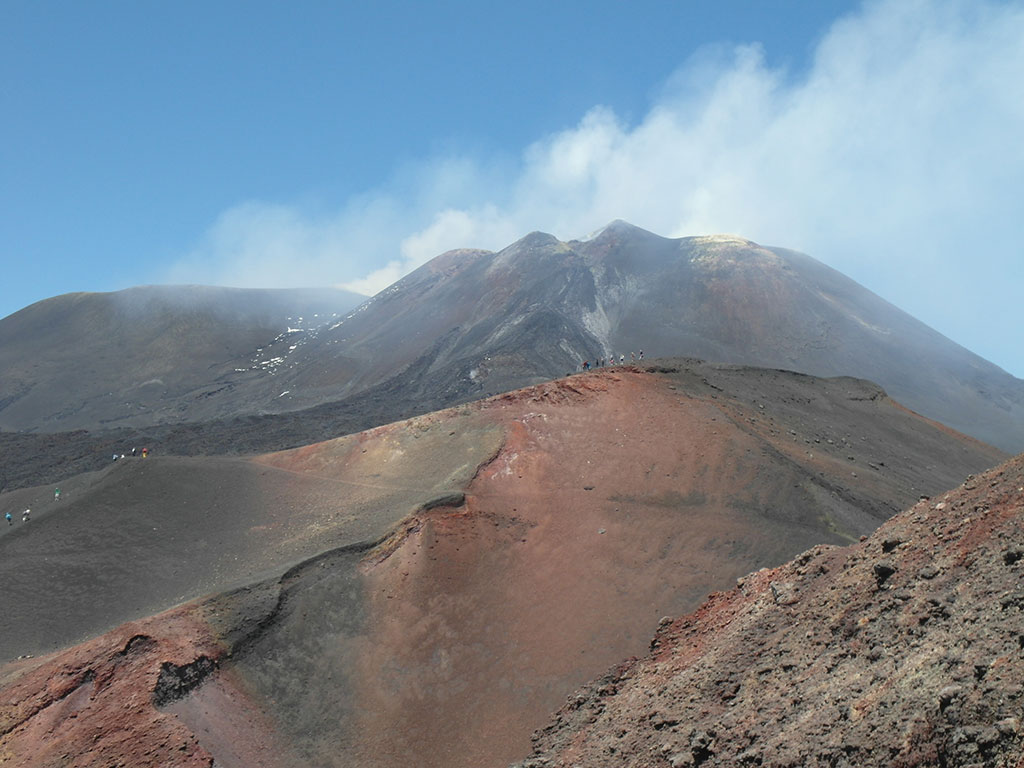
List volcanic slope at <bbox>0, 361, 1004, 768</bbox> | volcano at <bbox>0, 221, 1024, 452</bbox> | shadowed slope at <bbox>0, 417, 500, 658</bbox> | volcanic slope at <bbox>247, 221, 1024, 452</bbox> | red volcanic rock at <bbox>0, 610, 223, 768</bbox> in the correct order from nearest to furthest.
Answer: red volcanic rock at <bbox>0, 610, 223, 768</bbox> < volcanic slope at <bbox>0, 361, 1004, 768</bbox> < shadowed slope at <bbox>0, 417, 500, 658</bbox> < volcanic slope at <bbox>247, 221, 1024, 452</bbox> < volcano at <bbox>0, 221, 1024, 452</bbox>

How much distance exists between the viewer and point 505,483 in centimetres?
2092

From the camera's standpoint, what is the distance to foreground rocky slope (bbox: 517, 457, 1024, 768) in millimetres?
5996

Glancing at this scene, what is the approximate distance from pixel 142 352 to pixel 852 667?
8811 centimetres

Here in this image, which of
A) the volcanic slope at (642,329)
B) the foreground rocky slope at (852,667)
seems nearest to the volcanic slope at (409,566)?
the foreground rocky slope at (852,667)

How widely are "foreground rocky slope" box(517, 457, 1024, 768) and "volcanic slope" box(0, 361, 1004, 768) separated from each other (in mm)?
3419

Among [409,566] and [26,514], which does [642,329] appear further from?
[26,514]

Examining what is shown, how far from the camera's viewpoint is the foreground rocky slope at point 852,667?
5996 mm

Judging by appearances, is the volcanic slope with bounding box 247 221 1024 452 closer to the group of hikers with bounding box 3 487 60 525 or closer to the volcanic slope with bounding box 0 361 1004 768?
the volcanic slope with bounding box 0 361 1004 768

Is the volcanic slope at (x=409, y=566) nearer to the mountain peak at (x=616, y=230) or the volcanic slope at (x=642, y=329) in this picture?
the volcanic slope at (x=642, y=329)

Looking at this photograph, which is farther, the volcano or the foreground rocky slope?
the volcano

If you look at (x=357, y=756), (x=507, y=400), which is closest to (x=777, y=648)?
(x=357, y=756)

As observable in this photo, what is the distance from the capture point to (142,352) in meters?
82.3

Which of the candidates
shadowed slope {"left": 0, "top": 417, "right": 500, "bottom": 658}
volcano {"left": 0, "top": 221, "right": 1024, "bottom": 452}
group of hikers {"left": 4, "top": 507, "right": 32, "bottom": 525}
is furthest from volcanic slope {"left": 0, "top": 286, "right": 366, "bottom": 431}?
shadowed slope {"left": 0, "top": 417, "right": 500, "bottom": 658}

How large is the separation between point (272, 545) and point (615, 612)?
959cm
